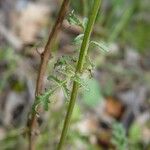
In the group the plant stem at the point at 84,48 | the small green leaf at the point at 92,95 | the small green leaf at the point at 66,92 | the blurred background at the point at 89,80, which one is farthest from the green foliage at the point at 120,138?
the small green leaf at the point at 92,95

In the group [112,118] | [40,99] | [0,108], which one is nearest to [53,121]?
[0,108]

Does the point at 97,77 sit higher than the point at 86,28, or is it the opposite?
the point at 86,28

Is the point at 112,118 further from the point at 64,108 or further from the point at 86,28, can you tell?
the point at 86,28

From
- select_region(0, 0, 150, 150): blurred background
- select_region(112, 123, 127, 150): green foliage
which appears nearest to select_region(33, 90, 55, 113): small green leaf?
select_region(112, 123, 127, 150): green foliage

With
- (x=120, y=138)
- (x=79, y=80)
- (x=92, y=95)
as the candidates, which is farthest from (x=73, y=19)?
(x=92, y=95)

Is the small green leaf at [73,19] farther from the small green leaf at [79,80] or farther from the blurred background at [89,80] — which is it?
the blurred background at [89,80]

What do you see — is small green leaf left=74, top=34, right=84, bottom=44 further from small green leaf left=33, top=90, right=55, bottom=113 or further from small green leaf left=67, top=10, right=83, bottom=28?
small green leaf left=33, top=90, right=55, bottom=113

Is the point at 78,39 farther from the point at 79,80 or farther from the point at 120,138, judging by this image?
the point at 120,138

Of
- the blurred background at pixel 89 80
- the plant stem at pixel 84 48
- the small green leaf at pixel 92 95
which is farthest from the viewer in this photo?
the small green leaf at pixel 92 95
